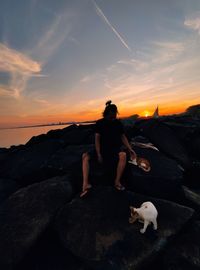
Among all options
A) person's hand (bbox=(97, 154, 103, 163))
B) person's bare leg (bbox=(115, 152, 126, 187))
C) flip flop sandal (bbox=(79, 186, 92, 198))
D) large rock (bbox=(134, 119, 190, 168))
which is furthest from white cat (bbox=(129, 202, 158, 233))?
large rock (bbox=(134, 119, 190, 168))

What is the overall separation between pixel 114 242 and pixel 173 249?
139 centimetres

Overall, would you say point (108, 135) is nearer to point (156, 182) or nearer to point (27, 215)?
point (156, 182)

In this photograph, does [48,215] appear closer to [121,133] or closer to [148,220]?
[148,220]

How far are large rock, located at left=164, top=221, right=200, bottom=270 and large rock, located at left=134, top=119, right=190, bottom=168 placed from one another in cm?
473

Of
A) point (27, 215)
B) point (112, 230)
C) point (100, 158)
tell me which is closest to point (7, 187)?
point (27, 215)

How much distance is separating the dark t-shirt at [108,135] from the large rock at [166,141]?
425 centimetres

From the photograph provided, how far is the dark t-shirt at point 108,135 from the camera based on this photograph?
645cm

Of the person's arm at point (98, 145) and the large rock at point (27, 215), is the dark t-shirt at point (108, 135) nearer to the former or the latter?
the person's arm at point (98, 145)

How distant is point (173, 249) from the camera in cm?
503

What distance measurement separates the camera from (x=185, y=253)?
4.95m

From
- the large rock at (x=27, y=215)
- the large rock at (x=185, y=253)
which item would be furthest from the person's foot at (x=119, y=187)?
the large rock at (x=185, y=253)

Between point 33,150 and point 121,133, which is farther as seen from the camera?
Answer: point 33,150

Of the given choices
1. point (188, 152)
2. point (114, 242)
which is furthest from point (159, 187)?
point (188, 152)

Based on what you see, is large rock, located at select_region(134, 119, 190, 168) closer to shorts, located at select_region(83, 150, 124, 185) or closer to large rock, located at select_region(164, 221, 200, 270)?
shorts, located at select_region(83, 150, 124, 185)
